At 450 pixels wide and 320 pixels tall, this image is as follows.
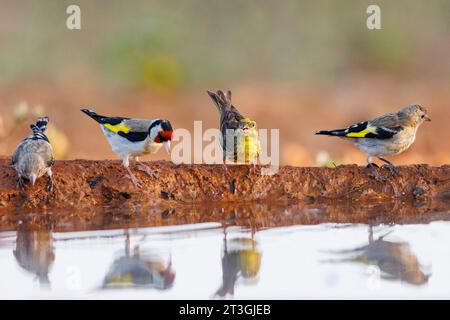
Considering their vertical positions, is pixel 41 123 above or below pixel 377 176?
above

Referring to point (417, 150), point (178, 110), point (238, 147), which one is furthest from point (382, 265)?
point (178, 110)

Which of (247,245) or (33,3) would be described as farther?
(33,3)

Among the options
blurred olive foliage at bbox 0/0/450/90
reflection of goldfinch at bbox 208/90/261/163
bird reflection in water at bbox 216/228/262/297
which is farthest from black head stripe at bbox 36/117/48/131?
blurred olive foliage at bbox 0/0/450/90

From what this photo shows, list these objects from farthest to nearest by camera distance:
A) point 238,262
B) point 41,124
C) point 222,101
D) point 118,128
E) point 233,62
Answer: point 233,62 < point 222,101 < point 41,124 < point 118,128 < point 238,262

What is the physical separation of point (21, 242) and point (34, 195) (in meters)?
1.43

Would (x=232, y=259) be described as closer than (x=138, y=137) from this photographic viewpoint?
Yes

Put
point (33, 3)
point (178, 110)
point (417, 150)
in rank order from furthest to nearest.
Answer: point (33, 3) < point (178, 110) < point (417, 150)

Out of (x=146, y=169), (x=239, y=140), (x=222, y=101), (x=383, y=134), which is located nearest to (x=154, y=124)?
(x=146, y=169)

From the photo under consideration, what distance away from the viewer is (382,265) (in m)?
6.48

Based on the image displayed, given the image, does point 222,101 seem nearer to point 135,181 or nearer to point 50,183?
point 135,181

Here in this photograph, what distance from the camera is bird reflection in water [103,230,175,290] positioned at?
6.01 metres

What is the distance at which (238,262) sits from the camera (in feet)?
21.6

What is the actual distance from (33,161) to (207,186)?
5.61 feet
